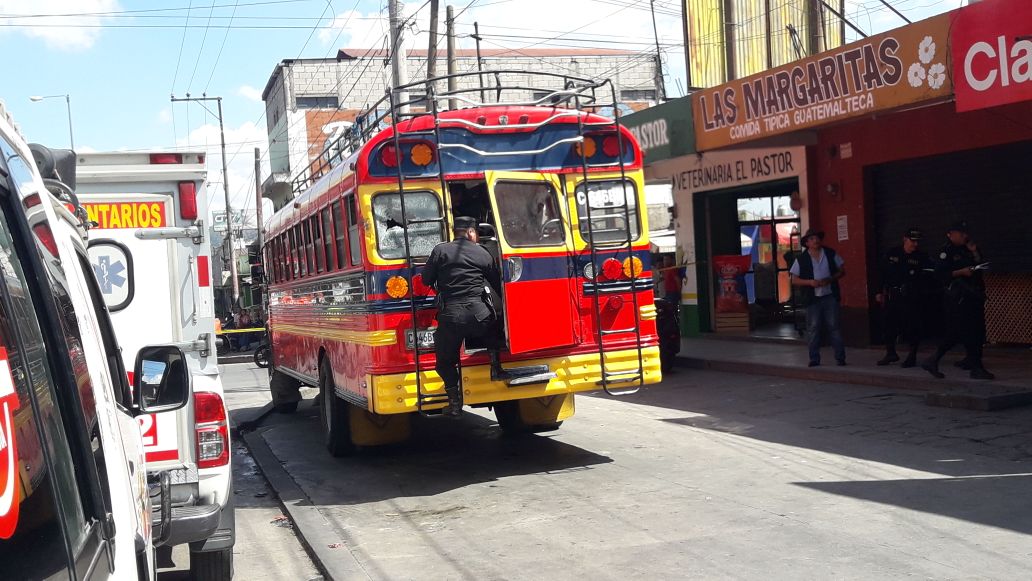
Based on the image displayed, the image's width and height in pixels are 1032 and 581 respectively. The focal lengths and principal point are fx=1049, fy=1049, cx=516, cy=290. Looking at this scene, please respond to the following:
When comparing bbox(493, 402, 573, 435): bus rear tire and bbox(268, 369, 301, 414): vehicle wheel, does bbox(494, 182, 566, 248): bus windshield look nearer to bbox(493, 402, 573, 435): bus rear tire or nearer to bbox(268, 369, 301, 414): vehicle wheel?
bbox(493, 402, 573, 435): bus rear tire

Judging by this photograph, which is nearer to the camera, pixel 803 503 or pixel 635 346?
pixel 803 503

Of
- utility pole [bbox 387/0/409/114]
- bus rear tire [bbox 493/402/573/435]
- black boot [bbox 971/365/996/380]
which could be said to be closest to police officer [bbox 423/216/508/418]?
bus rear tire [bbox 493/402/573/435]

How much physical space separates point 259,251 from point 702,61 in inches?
356

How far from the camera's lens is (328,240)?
10.5m

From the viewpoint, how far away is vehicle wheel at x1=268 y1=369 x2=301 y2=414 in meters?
14.8

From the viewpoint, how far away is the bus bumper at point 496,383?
8.61 m

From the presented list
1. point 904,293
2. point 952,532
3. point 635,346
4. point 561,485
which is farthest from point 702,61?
point 952,532

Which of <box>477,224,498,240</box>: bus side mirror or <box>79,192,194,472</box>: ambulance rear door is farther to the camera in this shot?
<box>477,224,498,240</box>: bus side mirror

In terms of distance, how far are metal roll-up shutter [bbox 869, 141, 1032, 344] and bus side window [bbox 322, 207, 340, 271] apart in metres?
9.13

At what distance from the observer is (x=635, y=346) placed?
9164 millimetres

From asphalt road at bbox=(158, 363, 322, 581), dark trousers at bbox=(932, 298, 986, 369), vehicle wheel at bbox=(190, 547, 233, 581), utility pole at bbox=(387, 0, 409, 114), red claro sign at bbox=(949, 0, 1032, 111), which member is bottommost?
asphalt road at bbox=(158, 363, 322, 581)

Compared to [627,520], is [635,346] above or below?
above

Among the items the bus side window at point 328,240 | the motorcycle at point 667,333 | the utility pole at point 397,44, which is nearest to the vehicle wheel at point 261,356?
the utility pole at point 397,44

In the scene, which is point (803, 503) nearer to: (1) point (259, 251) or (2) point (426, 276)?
(2) point (426, 276)
